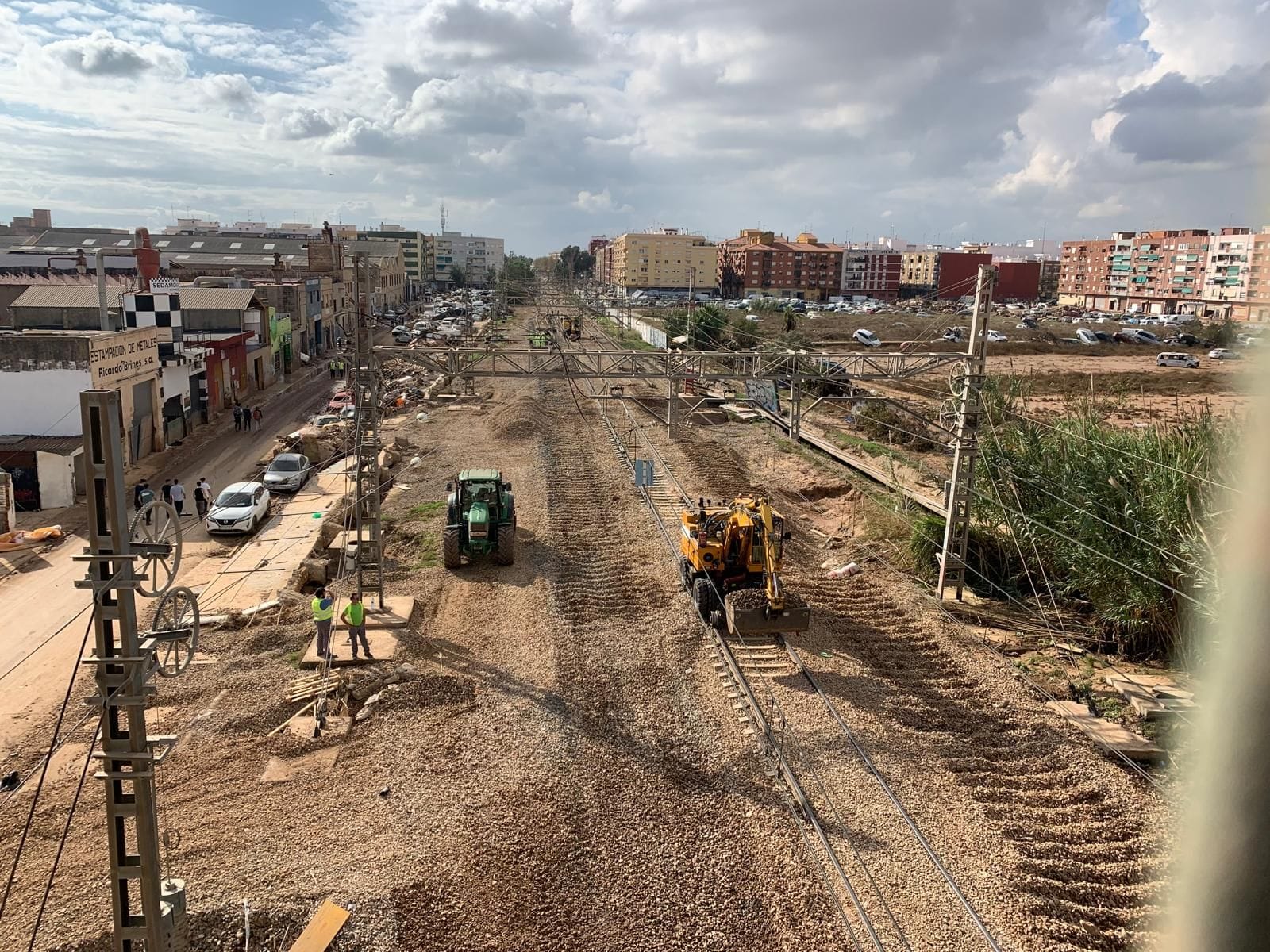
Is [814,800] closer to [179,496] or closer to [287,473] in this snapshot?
[179,496]

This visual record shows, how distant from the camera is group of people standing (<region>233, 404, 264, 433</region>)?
3253 centimetres

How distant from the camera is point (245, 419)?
32969mm

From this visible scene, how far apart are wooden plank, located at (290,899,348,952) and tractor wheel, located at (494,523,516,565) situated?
9.93m

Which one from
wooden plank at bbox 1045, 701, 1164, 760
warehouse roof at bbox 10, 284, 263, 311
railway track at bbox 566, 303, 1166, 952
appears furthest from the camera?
warehouse roof at bbox 10, 284, 263, 311

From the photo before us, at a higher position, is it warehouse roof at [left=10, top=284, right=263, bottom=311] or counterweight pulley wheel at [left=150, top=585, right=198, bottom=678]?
warehouse roof at [left=10, top=284, right=263, bottom=311]

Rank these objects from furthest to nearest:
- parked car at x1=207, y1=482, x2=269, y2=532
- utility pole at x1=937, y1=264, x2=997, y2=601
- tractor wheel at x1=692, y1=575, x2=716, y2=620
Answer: parked car at x1=207, y1=482, x2=269, y2=532, utility pole at x1=937, y1=264, x2=997, y2=601, tractor wheel at x1=692, y1=575, x2=716, y2=620

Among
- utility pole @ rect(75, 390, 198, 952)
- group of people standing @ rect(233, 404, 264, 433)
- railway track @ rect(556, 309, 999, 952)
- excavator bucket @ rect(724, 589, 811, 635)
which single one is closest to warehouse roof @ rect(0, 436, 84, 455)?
group of people standing @ rect(233, 404, 264, 433)

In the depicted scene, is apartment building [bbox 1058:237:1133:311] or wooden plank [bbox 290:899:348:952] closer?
wooden plank [bbox 290:899:348:952]

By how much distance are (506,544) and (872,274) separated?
114 meters

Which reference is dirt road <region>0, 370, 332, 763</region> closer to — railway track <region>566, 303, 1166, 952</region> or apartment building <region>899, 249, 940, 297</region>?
railway track <region>566, 303, 1166, 952</region>

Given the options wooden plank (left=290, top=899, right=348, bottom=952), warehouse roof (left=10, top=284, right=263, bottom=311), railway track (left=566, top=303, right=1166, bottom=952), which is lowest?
wooden plank (left=290, top=899, right=348, bottom=952)

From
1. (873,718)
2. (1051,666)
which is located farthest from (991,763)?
(1051,666)

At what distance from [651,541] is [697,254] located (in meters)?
110

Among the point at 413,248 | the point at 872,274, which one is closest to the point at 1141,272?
the point at 872,274
